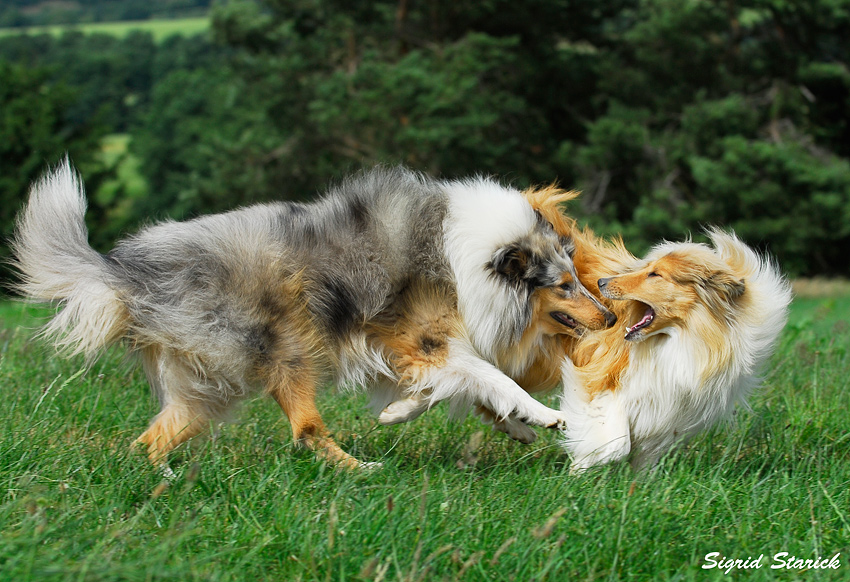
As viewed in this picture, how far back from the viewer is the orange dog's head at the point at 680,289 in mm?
3781

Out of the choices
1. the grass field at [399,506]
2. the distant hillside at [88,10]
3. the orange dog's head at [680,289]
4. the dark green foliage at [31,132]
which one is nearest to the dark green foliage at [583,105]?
the dark green foliage at [31,132]

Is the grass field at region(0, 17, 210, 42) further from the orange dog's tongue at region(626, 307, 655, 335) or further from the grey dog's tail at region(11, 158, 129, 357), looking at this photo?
the orange dog's tongue at region(626, 307, 655, 335)

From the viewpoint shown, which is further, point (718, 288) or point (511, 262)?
point (511, 262)

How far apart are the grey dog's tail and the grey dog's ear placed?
1823 mm

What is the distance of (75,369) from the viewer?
200 inches

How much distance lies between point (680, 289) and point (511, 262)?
33.7 inches

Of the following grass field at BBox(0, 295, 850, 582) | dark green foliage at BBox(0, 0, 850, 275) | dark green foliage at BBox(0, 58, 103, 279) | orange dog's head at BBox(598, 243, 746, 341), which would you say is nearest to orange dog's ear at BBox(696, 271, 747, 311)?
orange dog's head at BBox(598, 243, 746, 341)

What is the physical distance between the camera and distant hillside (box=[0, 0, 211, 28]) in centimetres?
6824

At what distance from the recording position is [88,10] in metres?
77.3

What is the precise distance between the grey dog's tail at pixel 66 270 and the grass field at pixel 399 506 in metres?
0.48

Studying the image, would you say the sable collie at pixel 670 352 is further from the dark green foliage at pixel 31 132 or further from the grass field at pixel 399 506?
the dark green foliage at pixel 31 132

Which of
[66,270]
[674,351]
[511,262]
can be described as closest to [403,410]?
[511,262]

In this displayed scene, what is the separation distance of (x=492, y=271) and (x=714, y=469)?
1414 mm

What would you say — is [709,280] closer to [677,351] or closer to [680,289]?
[680,289]
